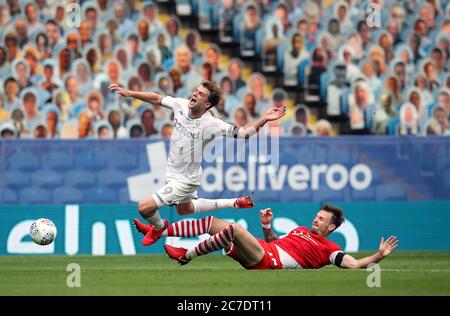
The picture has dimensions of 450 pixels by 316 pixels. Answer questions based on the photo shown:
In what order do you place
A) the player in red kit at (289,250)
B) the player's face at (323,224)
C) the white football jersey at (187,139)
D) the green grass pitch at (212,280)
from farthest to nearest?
the white football jersey at (187,139) → the player's face at (323,224) → the player in red kit at (289,250) → the green grass pitch at (212,280)

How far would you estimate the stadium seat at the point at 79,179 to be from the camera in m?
18.4

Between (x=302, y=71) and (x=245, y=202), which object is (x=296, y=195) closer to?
(x=302, y=71)

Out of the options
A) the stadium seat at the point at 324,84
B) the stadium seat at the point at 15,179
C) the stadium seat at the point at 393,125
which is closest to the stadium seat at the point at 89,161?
the stadium seat at the point at 15,179

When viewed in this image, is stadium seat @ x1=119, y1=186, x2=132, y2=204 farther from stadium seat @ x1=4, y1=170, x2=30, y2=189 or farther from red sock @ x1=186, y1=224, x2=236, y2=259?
red sock @ x1=186, y1=224, x2=236, y2=259

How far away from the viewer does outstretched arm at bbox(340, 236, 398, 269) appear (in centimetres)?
1192

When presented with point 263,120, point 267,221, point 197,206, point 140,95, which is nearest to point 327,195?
point 197,206

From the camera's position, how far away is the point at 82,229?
1850 centimetres

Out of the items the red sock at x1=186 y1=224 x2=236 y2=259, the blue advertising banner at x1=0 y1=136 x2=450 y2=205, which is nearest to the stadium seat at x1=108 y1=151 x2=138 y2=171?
the blue advertising banner at x1=0 y1=136 x2=450 y2=205

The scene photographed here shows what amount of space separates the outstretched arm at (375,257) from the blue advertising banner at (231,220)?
20.7ft

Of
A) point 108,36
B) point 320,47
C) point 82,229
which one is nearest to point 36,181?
point 82,229

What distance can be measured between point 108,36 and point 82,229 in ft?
15.8

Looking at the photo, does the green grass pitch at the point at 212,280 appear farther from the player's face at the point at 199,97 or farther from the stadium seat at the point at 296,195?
the stadium seat at the point at 296,195

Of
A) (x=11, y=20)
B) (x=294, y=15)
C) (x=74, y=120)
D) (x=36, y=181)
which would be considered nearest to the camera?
(x=36, y=181)

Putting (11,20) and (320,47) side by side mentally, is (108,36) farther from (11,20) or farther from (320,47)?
(320,47)
